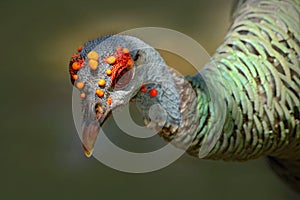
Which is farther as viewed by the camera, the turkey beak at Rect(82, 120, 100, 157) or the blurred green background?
the blurred green background

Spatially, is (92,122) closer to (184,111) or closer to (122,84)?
(122,84)

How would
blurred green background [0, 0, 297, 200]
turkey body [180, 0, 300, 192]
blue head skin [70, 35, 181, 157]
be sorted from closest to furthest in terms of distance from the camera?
1. blue head skin [70, 35, 181, 157]
2. turkey body [180, 0, 300, 192]
3. blurred green background [0, 0, 297, 200]

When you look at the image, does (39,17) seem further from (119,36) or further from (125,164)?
(119,36)

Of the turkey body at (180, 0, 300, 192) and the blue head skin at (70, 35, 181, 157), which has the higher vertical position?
the turkey body at (180, 0, 300, 192)

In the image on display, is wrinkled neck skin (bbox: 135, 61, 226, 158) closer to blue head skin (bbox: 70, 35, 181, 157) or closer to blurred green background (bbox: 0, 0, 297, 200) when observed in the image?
blue head skin (bbox: 70, 35, 181, 157)

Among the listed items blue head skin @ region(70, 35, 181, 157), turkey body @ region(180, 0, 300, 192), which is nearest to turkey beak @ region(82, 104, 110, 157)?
blue head skin @ region(70, 35, 181, 157)

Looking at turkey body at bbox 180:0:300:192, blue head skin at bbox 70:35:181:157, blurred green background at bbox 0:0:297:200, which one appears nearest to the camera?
blue head skin at bbox 70:35:181:157

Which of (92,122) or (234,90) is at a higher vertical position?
(234,90)

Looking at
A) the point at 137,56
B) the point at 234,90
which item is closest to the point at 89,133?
the point at 137,56
